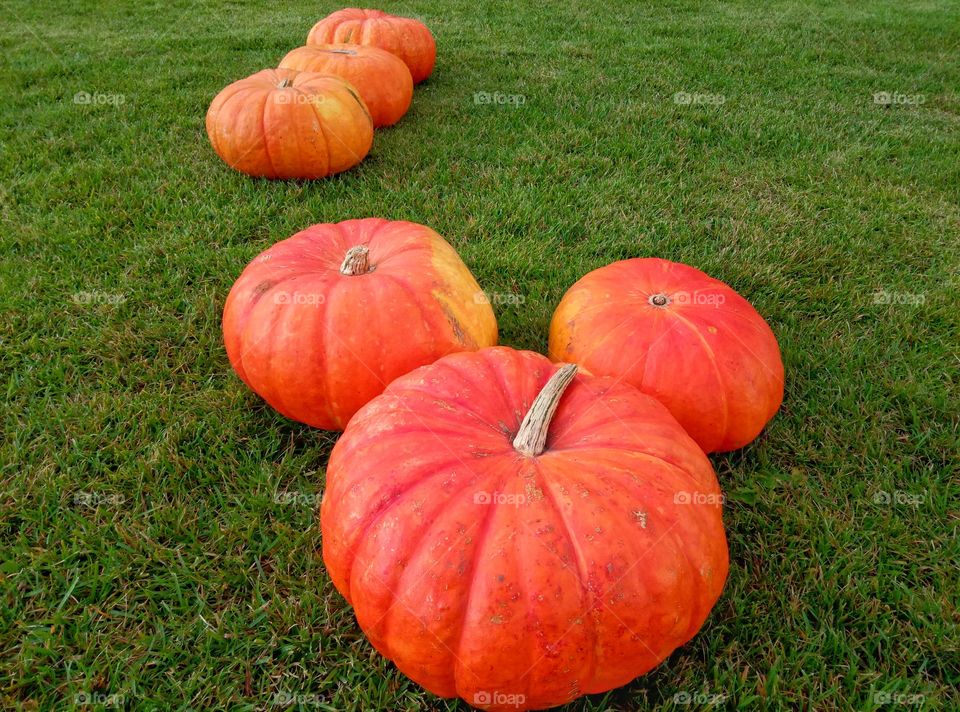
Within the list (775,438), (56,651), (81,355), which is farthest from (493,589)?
(81,355)

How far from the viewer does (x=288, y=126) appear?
13.7 feet

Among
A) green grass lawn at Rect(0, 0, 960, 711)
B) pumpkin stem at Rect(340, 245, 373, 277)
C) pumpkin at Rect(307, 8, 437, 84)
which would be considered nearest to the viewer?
green grass lawn at Rect(0, 0, 960, 711)

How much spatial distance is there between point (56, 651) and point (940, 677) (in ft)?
8.86

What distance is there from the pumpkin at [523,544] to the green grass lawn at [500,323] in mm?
340

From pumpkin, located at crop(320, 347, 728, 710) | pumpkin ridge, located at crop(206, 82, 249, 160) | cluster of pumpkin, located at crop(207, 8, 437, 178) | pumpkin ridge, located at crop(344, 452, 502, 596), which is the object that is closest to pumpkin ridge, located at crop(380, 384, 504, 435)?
pumpkin, located at crop(320, 347, 728, 710)

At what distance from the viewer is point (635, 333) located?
252cm

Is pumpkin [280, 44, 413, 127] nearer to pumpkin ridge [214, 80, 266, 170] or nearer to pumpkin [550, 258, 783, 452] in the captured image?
pumpkin ridge [214, 80, 266, 170]

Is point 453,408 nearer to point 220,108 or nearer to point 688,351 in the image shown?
point 688,351

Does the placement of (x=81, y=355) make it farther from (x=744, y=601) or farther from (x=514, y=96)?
(x=514, y=96)

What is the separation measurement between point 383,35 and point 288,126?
7.65 ft

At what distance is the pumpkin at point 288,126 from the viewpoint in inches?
165

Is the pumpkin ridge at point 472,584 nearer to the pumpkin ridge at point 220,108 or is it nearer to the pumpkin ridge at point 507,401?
the pumpkin ridge at point 507,401

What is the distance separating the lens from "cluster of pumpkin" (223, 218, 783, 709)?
1640 millimetres

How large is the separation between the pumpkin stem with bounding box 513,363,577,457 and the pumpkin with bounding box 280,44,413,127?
12.4ft
